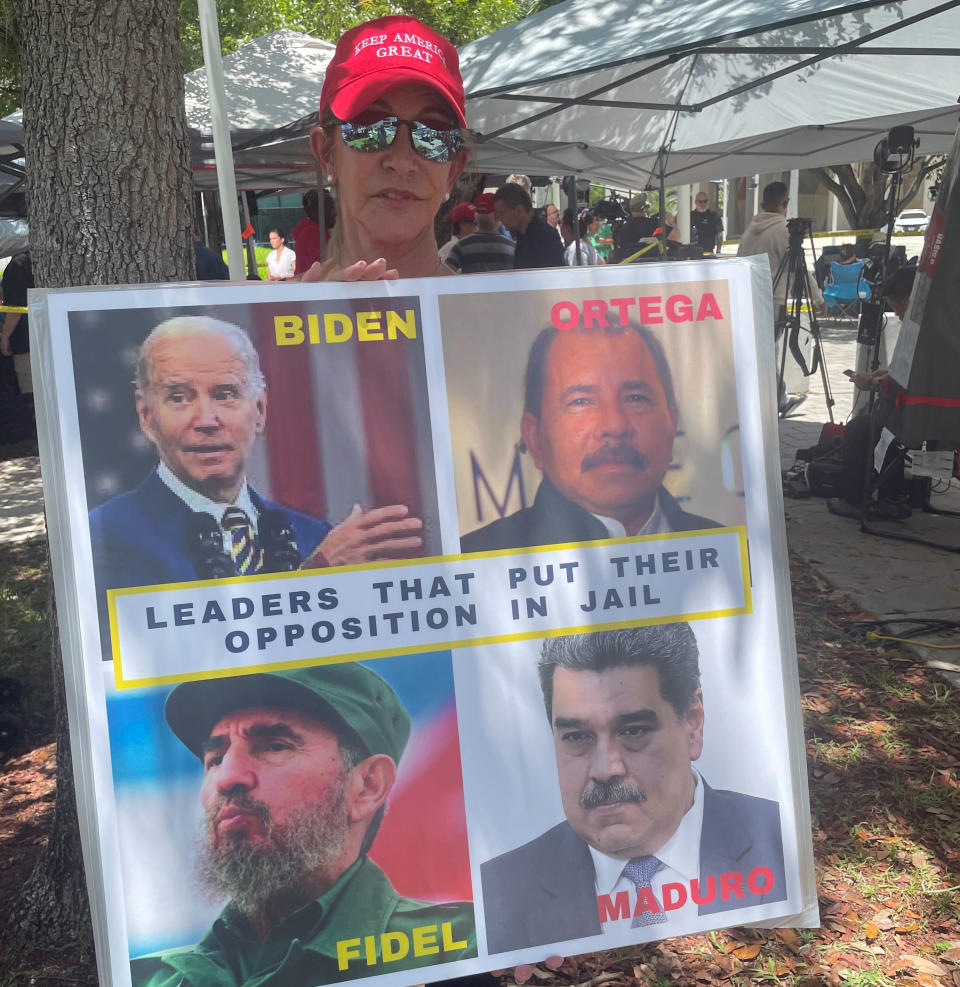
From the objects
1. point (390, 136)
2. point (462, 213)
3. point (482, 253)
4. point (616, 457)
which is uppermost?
point (462, 213)

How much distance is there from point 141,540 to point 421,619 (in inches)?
15.8

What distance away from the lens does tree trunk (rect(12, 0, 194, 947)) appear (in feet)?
8.08

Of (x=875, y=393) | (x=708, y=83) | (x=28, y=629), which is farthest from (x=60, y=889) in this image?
(x=708, y=83)

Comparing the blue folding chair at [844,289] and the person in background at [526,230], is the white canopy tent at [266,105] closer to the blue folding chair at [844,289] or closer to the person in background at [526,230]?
the person in background at [526,230]

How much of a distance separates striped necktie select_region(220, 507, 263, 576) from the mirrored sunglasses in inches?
26.0

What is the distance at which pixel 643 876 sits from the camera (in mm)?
1556

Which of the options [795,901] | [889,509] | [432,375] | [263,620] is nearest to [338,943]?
[263,620]

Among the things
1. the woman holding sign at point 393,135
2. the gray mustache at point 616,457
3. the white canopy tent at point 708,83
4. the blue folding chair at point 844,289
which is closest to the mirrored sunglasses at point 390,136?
the woman holding sign at point 393,135

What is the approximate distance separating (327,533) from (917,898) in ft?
7.93

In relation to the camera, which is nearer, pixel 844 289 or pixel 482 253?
pixel 482 253

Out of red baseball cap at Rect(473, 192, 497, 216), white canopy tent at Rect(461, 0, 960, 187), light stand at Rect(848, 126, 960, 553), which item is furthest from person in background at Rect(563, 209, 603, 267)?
light stand at Rect(848, 126, 960, 553)

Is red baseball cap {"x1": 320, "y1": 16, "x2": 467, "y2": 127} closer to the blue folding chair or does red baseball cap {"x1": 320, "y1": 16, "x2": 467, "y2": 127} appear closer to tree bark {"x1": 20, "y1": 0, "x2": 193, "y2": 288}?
tree bark {"x1": 20, "y1": 0, "x2": 193, "y2": 288}

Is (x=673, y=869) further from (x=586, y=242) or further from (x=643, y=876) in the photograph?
(x=586, y=242)

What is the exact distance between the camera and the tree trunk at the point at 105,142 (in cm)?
246
